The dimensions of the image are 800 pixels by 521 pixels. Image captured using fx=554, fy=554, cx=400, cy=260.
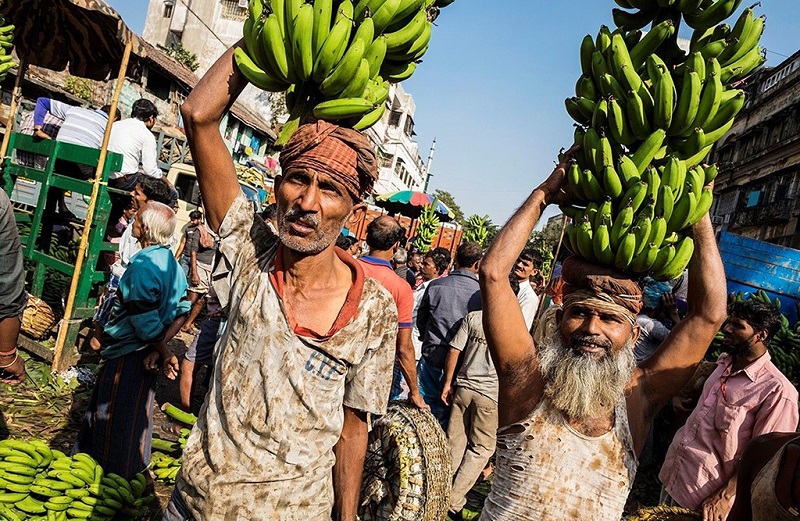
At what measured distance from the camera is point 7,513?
10.2 ft

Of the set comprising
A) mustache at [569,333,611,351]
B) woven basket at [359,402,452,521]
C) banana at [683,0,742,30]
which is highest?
banana at [683,0,742,30]

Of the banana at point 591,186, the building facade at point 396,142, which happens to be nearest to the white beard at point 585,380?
the banana at point 591,186

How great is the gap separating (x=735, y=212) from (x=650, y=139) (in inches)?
1731

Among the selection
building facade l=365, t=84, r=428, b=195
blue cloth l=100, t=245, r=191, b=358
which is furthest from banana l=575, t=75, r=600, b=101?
building facade l=365, t=84, r=428, b=195

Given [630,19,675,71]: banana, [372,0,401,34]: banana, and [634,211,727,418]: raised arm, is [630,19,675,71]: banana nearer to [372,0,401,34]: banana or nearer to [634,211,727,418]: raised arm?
[634,211,727,418]: raised arm

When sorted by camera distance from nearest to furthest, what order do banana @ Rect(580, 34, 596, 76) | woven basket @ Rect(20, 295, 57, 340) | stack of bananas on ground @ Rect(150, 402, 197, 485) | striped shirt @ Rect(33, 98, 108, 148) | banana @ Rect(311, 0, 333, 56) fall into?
banana @ Rect(311, 0, 333, 56) < banana @ Rect(580, 34, 596, 76) < stack of bananas on ground @ Rect(150, 402, 197, 485) < woven basket @ Rect(20, 295, 57, 340) < striped shirt @ Rect(33, 98, 108, 148)

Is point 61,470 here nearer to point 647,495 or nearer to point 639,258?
point 639,258

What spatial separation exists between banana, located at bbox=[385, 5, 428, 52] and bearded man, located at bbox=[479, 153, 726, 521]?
85 cm

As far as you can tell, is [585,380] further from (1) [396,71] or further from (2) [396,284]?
(2) [396,284]

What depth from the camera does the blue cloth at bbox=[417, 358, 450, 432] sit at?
593cm

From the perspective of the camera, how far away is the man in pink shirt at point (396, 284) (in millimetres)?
4605

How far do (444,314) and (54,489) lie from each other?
3.66 meters

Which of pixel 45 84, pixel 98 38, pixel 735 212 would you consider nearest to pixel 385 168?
pixel 735 212

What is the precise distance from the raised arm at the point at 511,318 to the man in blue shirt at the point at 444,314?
3.29 meters
